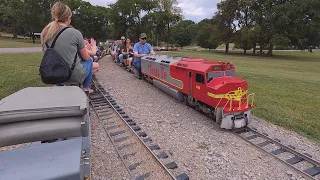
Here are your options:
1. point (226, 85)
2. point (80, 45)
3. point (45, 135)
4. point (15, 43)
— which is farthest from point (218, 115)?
point (15, 43)

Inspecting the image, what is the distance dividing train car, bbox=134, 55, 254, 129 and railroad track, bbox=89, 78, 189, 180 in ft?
7.33

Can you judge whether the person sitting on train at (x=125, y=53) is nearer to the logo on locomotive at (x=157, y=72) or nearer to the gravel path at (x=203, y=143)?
the logo on locomotive at (x=157, y=72)

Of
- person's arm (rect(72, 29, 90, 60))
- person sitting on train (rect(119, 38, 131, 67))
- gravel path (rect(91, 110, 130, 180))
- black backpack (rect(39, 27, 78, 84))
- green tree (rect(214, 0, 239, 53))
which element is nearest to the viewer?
black backpack (rect(39, 27, 78, 84))

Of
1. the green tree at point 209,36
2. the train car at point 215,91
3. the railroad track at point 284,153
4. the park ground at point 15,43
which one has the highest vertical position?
the green tree at point 209,36

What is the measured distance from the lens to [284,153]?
564 cm

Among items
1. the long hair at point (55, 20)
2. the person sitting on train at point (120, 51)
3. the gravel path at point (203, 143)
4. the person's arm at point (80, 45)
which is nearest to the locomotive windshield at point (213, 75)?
the gravel path at point (203, 143)

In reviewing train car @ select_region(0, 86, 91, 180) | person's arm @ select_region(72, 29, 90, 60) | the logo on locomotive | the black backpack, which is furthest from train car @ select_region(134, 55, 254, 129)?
train car @ select_region(0, 86, 91, 180)

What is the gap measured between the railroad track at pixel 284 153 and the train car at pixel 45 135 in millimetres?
4452

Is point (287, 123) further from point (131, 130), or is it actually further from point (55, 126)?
point (55, 126)

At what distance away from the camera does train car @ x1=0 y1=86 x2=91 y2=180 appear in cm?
190

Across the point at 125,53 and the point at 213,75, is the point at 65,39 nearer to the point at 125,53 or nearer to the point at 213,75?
the point at 213,75

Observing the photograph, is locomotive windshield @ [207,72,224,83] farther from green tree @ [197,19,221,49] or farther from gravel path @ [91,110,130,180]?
green tree @ [197,19,221,49]

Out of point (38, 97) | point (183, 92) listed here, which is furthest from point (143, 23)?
point (38, 97)

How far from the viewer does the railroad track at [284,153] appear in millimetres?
4883
